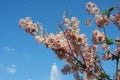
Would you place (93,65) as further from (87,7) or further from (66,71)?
(87,7)

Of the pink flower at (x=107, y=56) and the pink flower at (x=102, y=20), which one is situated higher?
the pink flower at (x=102, y=20)

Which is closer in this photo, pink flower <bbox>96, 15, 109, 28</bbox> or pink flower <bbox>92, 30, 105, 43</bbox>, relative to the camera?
pink flower <bbox>92, 30, 105, 43</bbox>

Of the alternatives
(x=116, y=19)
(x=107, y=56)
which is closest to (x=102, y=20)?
(x=116, y=19)

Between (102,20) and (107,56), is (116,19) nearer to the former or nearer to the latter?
(102,20)

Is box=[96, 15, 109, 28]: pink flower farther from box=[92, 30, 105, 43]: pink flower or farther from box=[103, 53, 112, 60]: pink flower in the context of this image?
box=[103, 53, 112, 60]: pink flower

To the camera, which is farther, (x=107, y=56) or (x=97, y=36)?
(x=107, y=56)

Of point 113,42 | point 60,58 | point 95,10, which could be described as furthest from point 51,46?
point 95,10

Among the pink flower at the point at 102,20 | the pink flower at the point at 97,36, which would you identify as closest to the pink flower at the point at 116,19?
the pink flower at the point at 102,20

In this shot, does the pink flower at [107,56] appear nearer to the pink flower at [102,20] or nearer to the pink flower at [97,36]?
the pink flower at [97,36]

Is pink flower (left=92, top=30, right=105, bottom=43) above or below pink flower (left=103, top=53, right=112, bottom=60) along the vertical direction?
above

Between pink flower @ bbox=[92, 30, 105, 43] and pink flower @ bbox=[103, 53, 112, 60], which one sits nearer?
pink flower @ bbox=[92, 30, 105, 43]

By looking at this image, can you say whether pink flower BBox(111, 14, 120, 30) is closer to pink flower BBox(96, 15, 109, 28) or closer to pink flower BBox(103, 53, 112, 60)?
pink flower BBox(96, 15, 109, 28)

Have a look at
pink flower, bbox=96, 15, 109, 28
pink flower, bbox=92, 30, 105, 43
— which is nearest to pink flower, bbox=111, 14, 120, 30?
pink flower, bbox=96, 15, 109, 28

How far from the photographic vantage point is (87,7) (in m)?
12.5
